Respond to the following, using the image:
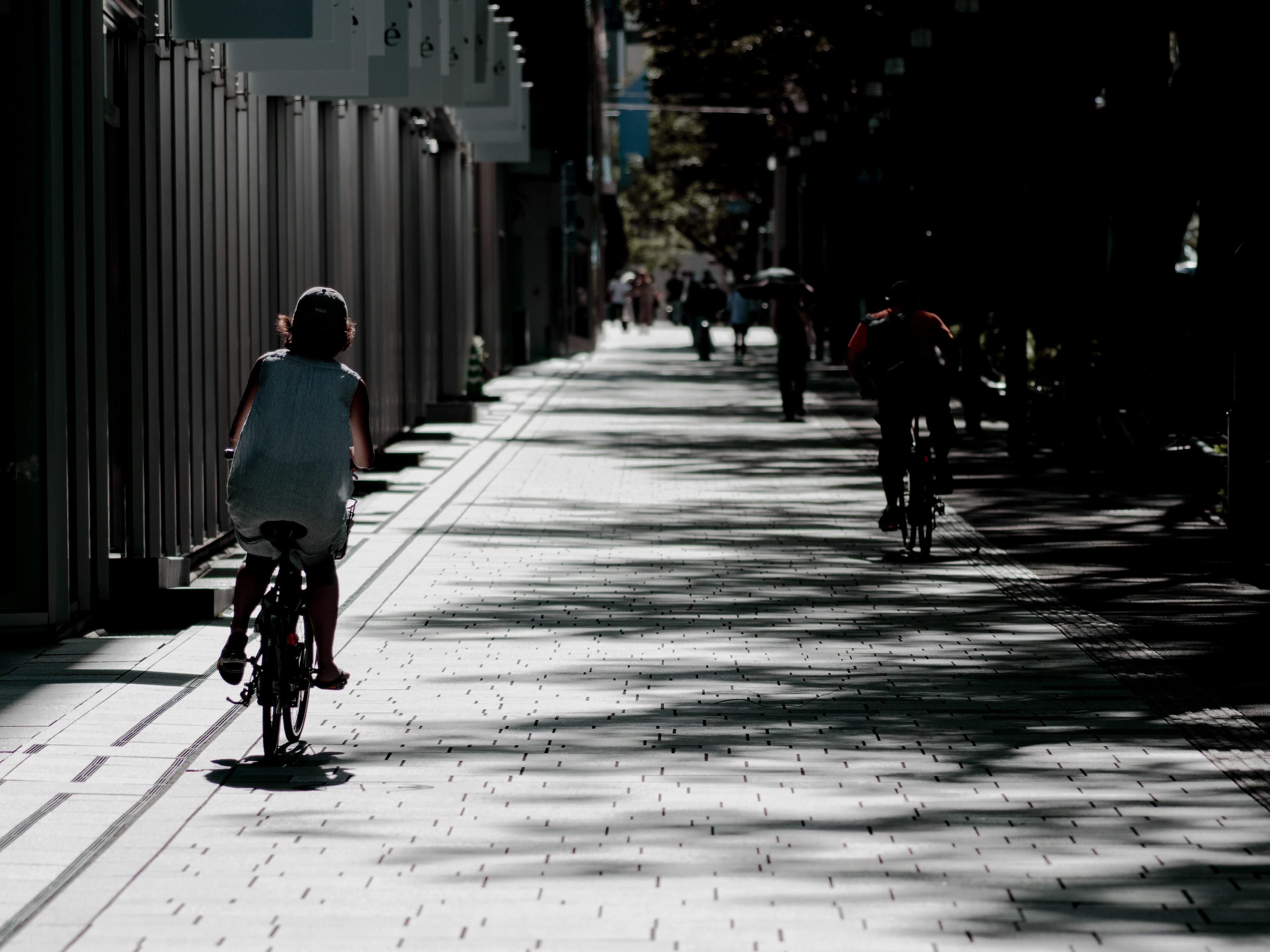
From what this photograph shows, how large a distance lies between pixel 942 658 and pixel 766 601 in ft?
6.72

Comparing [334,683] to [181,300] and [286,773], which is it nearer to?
[286,773]

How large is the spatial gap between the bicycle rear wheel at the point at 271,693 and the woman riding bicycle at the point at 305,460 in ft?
0.36

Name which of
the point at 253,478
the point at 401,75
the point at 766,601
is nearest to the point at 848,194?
the point at 401,75

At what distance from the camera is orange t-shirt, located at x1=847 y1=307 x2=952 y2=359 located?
14391 millimetres

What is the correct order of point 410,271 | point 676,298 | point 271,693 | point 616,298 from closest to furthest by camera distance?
point 271,693 < point 410,271 < point 616,298 < point 676,298

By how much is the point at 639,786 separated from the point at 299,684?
51.0 inches

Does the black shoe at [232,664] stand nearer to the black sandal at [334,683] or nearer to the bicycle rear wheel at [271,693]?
the bicycle rear wheel at [271,693]

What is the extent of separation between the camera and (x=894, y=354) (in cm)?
1438

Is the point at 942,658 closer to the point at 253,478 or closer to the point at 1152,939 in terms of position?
the point at 253,478

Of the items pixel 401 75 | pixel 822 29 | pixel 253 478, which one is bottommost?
pixel 253 478

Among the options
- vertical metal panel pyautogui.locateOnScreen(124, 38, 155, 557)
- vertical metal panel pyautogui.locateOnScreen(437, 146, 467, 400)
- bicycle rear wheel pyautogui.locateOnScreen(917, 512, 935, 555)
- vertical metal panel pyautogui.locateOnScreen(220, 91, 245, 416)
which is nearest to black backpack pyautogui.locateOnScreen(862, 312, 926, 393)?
bicycle rear wheel pyautogui.locateOnScreen(917, 512, 935, 555)

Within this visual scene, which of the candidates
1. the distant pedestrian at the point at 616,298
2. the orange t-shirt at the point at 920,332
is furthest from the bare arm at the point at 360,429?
the distant pedestrian at the point at 616,298

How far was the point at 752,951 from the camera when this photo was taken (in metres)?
5.19

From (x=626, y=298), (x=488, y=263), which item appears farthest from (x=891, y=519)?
(x=626, y=298)
